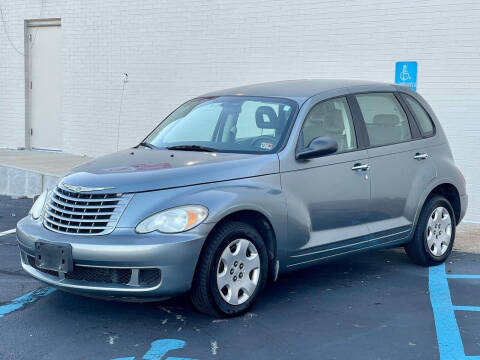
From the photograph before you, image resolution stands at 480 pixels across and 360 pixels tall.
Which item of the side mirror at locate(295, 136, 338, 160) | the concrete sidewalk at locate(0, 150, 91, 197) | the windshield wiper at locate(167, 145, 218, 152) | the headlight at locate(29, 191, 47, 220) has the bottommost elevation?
the concrete sidewalk at locate(0, 150, 91, 197)

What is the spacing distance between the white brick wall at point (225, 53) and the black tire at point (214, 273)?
5657 millimetres

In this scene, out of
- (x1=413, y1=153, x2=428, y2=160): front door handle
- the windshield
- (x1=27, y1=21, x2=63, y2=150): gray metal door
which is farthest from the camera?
(x1=27, y1=21, x2=63, y2=150): gray metal door

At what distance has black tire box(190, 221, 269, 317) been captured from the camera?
5492 mm

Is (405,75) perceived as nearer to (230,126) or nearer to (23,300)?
(230,126)

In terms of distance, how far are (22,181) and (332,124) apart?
286 inches

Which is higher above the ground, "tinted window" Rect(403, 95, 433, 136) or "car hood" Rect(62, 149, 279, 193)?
"tinted window" Rect(403, 95, 433, 136)

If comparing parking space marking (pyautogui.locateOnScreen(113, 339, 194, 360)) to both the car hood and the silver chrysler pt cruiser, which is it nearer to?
the silver chrysler pt cruiser

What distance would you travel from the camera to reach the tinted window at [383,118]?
7.00m

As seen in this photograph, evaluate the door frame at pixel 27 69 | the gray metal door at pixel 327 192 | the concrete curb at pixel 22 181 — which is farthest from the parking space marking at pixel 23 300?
the door frame at pixel 27 69

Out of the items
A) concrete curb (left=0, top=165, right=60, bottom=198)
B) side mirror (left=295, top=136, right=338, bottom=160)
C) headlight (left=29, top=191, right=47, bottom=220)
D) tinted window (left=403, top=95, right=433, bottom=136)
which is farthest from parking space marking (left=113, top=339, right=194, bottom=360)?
concrete curb (left=0, top=165, right=60, bottom=198)

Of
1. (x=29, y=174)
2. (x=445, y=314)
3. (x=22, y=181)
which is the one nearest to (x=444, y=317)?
(x=445, y=314)

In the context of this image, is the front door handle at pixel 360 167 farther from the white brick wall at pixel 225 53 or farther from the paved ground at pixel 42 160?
the paved ground at pixel 42 160

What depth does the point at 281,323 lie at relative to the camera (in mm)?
5719

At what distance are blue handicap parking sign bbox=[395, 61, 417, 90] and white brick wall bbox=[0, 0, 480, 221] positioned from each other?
3.8 inches
